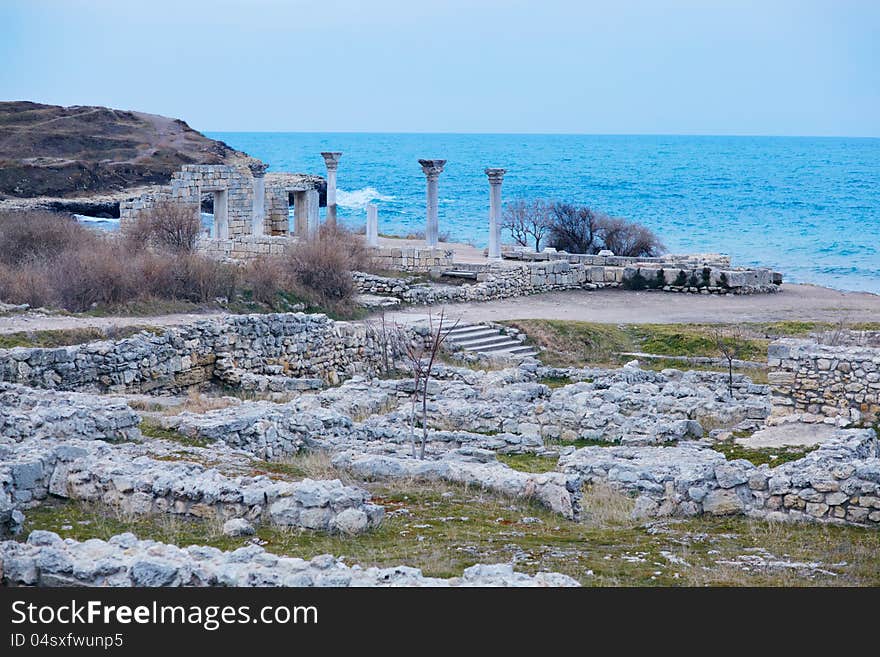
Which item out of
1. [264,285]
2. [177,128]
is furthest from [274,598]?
[177,128]

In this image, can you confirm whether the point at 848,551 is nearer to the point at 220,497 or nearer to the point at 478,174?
the point at 220,497

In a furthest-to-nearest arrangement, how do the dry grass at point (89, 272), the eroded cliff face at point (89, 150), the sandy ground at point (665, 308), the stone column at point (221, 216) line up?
1. the eroded cliff face at point (89, 150)
2. the stone column at point (221, 216)
3. the sandy ground at point (665, 308)
4. the dry grass at point (89, 272)

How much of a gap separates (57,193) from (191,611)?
48.3m

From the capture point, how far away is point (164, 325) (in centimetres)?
2400

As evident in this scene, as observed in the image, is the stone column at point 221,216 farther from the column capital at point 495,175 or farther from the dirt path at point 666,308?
the dirt path at point 666,308

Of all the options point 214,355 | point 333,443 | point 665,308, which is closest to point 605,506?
point 333,443

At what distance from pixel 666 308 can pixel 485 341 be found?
763cm

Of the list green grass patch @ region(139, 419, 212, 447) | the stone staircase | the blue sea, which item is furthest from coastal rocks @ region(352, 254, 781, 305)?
the blue sea

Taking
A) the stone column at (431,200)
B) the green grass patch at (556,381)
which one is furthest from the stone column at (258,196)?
the green grass patch at (556,381)

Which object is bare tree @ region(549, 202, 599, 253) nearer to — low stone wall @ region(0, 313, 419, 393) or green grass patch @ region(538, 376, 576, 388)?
low stone wall @ region(0, 313, 419, 393)

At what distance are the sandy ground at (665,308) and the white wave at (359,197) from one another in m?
63.4

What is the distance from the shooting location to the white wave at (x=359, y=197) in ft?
330

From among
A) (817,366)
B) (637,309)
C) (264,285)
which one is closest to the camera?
(817,366)

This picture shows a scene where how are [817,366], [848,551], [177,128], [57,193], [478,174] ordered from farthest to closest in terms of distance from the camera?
1. [478,174]
2. [177,128]
3. [57,193]
4. [817,366]
5. [848,551]
